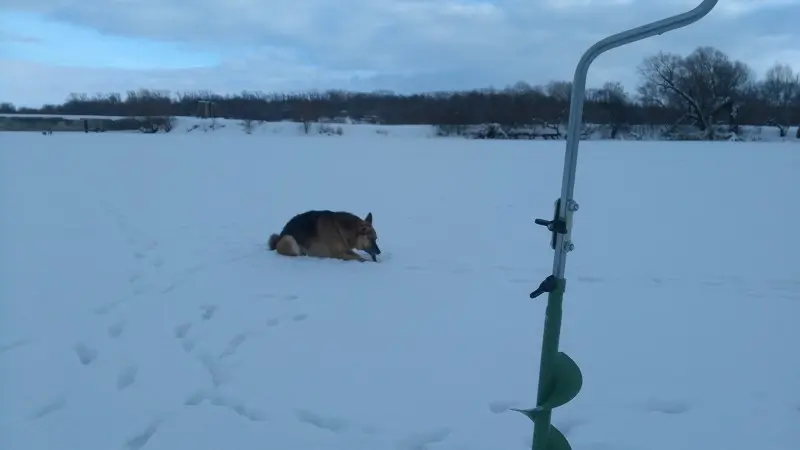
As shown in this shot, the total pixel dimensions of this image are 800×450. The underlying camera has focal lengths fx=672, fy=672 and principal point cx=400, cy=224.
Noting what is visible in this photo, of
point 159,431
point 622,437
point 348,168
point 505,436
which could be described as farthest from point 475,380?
point 348,168

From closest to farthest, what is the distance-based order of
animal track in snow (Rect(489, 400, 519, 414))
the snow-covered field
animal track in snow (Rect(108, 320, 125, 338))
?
1. the snow-covered field
2. animal track in snow (Rect(489, 400, 519, 414))
3. animal track in snow (Rect(108, 320, 125, 338))

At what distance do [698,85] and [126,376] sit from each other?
7311 centimetres

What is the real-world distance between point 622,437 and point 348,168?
19.8m

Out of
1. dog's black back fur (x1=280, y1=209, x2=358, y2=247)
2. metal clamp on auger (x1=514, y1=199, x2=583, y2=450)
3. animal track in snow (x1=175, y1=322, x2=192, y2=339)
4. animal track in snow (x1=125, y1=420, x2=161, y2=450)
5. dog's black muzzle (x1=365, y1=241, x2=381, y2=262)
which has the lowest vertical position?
animal track in snow (x1=125, y1=420, x2=161, y2=450)

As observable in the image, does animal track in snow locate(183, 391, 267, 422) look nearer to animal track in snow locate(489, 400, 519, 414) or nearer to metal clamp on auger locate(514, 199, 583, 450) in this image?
animal track in snow locate(489, 400, 519, 414)

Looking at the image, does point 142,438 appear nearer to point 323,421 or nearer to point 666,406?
point 323,421

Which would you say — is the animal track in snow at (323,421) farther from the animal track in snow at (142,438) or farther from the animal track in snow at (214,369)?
the animal track in snow at (142,438)

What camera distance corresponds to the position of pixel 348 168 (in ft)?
76.8

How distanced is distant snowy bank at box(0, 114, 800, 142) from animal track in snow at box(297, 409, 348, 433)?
48.6 metres

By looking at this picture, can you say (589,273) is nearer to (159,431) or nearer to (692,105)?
(159,431)

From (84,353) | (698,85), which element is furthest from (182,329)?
(698,85)

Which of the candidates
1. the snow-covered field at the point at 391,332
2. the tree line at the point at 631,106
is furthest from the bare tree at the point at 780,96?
the snow-covered field at the point at 391,332

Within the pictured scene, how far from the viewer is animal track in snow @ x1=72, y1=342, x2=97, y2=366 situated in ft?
16.7

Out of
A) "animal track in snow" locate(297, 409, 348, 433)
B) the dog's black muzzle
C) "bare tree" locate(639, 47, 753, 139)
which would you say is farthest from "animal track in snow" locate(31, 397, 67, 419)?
"bare tree" locate(639, 47, 753, 139)
